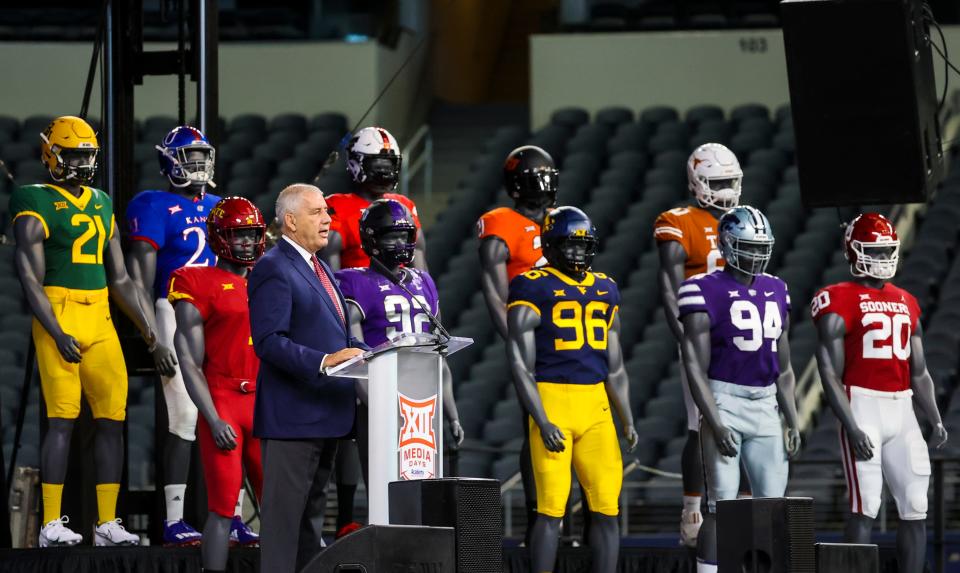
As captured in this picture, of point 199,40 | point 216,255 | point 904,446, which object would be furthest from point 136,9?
point 904,446

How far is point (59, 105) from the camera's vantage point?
55.2ft

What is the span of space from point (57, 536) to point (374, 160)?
191cm

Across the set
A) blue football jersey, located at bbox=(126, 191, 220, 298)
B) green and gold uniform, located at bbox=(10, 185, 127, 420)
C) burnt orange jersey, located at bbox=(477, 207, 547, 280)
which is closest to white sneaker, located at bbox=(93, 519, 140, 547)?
green and gold uniform, located at bbox=(10, 185, 127, 420)

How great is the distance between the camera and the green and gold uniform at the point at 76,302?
23.4 ft

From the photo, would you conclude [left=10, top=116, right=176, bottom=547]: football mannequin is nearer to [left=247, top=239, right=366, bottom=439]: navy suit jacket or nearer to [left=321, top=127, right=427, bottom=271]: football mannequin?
[left=321, top=127, right=427, bottom=271]: football mannequin

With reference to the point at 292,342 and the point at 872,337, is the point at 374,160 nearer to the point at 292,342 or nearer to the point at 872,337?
the point at 292,342

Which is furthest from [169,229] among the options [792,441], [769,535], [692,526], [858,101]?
[769,535]

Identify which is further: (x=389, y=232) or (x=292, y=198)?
(x=389, y=232)

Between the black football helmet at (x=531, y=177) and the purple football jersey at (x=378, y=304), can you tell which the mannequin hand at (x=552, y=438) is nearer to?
the purple football jersey at (x=378, y=304)

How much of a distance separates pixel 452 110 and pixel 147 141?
3.20 m

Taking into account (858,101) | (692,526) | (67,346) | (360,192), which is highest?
(858,101)

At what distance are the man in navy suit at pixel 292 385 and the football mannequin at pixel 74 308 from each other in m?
1.43

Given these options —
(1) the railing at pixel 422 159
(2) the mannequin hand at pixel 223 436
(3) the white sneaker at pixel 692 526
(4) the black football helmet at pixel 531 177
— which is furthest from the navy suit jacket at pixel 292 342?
(1) the railing at pixel 422 159

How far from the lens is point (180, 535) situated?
24.0 ft
